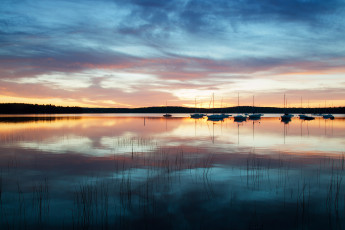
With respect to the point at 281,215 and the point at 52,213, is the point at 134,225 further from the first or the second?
the point at 281,215

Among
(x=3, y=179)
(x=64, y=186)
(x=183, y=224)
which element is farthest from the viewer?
Result: (x=3, y=179)

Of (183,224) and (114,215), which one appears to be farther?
(114,215)

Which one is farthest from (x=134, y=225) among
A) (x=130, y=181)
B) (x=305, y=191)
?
(x=305, y=191)

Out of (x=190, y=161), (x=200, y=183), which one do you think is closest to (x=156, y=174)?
(x=200, y=183)

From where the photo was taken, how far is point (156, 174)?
16.0 metres

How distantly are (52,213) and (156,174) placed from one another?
6.92 metres

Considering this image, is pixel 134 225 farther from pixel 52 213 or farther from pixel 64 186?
pixel 64 186

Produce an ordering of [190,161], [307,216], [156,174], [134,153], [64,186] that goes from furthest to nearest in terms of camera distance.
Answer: [134,153] → [190,161] → [156,174] → [64,186] → [307,216]

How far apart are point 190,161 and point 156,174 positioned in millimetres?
4724

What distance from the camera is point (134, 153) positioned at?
23.6 meters

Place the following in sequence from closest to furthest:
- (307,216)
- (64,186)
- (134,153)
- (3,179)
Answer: (307,216)
(64,186)
(3,179)
(134,153)

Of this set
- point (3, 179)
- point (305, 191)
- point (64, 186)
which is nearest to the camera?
point (305, 191)

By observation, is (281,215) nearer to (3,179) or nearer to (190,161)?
(190,161)

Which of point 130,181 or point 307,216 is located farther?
point 130,181
